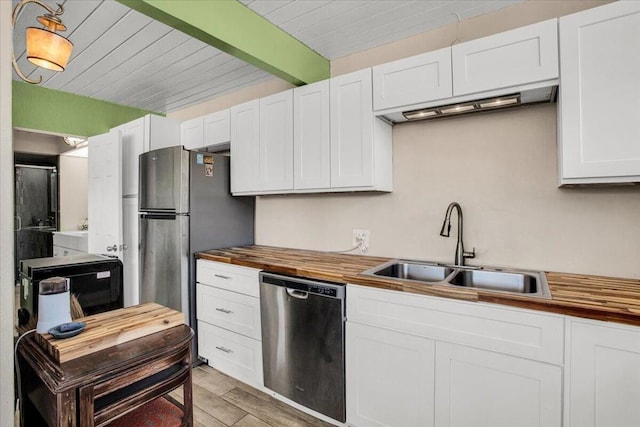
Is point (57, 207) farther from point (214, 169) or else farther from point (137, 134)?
point (214, 169)

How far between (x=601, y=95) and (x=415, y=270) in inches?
50.3

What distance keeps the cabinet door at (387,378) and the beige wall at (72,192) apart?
5847 mm

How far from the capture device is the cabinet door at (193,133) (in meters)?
3.15

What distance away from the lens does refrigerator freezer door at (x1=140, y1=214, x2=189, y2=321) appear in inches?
101

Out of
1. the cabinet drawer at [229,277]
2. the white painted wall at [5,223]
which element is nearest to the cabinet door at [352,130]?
the cabinet drawer at [229,277]

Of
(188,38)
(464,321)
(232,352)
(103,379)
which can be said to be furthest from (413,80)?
(232,352)

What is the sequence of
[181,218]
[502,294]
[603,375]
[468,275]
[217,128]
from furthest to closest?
[217,128] < [181,218] < [468,275] < [502,294] < [603,375]

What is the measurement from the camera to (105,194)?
3.27 metres

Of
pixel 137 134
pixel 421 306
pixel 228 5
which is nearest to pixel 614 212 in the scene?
pixel 421 306

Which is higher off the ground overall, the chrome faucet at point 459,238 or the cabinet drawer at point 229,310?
the chrome faucet at point 459,238

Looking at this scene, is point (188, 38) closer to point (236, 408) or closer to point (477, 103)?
point (477, 103)

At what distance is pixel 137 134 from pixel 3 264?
9.40 feet

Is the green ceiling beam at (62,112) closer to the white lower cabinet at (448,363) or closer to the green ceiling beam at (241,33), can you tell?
the green ceiling beam at (241,33)

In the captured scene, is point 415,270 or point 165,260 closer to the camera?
point 415,270
